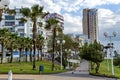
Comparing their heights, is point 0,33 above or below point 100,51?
above

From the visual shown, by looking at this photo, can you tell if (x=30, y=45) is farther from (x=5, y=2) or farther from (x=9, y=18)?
(x=5, y=2)

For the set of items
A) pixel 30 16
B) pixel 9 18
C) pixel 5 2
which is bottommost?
pixel 5 2

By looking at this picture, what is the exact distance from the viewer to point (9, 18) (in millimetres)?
119812

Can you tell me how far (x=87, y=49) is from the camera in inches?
1662

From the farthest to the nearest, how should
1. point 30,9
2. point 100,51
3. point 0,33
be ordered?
point 0,33 < point 30,9 < point 100,51

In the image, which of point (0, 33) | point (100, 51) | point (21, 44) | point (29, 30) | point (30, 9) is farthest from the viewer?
point (29, 30)

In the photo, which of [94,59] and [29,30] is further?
[29,30]

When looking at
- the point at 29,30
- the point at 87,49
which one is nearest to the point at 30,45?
the point at 29,30

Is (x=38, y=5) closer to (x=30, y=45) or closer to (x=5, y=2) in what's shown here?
(x=5, y=2)

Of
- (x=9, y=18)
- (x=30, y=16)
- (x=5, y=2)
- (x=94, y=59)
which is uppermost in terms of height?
(x=9, y=18)

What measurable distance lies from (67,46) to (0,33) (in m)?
56.0

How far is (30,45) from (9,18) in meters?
36.3

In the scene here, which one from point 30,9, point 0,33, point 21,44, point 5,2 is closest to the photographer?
point 5,2

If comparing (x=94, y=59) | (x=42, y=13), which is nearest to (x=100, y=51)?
(x=94, y=59)
